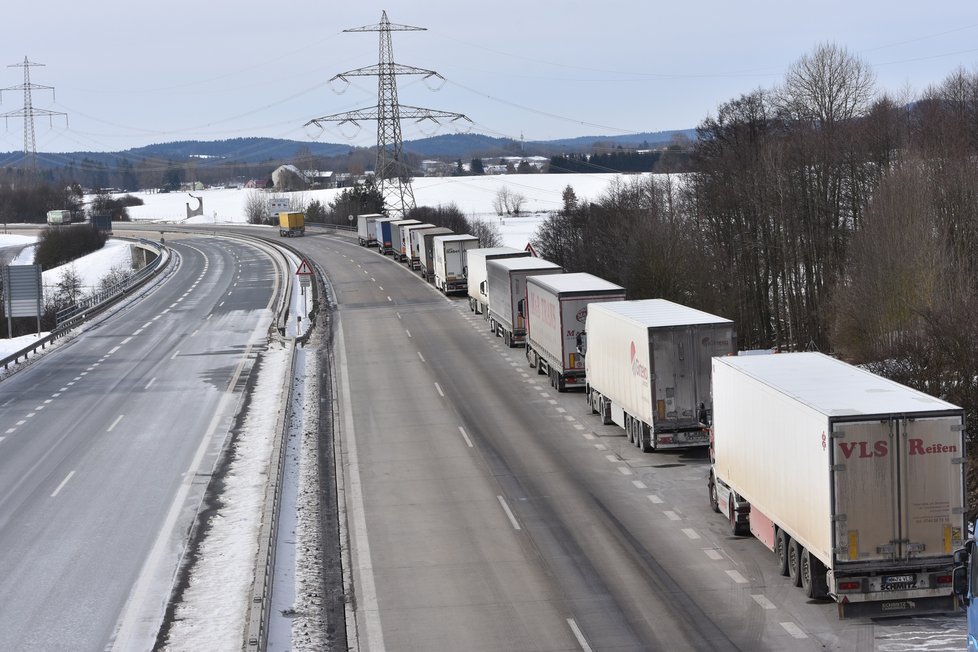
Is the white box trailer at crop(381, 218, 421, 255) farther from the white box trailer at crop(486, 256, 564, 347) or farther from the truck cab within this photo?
the truck cab

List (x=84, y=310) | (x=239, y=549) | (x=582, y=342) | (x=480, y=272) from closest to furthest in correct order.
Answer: (x=239, y=549) < (x=582, y=342) < (x=480, y=272) < (x=84, y=310)

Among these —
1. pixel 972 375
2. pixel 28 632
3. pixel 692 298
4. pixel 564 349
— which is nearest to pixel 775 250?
pixel 692 298

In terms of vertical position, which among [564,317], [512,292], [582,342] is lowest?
[582,342]

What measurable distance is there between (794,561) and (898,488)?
2.48 m

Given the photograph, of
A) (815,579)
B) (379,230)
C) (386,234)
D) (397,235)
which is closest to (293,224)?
(379,230)

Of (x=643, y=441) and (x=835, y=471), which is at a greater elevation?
(x=835, y=471)

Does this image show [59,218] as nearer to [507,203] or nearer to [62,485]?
[507,203]

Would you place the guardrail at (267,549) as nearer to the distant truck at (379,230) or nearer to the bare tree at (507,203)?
the distant truck at (379,230)

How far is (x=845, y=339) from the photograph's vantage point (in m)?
38.6

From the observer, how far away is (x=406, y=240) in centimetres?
8081

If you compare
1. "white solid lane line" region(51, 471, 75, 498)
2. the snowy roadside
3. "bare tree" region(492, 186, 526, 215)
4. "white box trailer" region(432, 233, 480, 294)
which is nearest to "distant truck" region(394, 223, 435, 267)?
"white box trailer" region(432, 233, 480, 294)

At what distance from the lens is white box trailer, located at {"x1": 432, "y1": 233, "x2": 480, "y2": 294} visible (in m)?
61.8

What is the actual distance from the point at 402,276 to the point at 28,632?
60.6 metres

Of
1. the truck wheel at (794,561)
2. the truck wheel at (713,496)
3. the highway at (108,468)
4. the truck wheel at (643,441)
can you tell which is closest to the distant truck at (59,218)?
the highway at (108,468)
